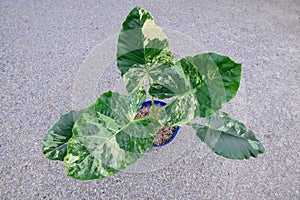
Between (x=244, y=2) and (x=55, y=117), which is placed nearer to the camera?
(x=55, y=117)

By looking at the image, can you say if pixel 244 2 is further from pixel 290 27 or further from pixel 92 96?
pixel 92 96

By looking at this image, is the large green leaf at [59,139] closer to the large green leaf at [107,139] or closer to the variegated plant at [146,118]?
the variegated plant at [146,118]

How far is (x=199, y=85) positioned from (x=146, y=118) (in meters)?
0.15

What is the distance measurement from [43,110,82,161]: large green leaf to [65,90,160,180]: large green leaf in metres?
0.11

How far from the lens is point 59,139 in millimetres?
725

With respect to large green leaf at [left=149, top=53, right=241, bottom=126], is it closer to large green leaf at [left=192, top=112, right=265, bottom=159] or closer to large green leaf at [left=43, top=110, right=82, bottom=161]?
large green leaf at [left=192, top=112, right=265, bottom=159]

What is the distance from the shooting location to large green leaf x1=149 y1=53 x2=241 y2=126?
1.99 feet

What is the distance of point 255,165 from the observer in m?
1.02

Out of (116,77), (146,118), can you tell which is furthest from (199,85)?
(116,77)

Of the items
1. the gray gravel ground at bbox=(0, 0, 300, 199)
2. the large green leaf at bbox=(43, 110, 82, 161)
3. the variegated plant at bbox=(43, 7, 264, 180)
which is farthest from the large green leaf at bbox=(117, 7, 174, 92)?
the gray gravel ground at bbox=(0, 0, 300, 199)

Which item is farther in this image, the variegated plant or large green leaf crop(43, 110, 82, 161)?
large green leaf crop(43, 110, 82, 161)

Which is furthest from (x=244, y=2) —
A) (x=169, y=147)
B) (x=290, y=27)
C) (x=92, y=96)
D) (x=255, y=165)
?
(x=92, y=96)

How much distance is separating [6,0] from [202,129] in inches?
55.2

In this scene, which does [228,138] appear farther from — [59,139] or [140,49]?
[59,139]
